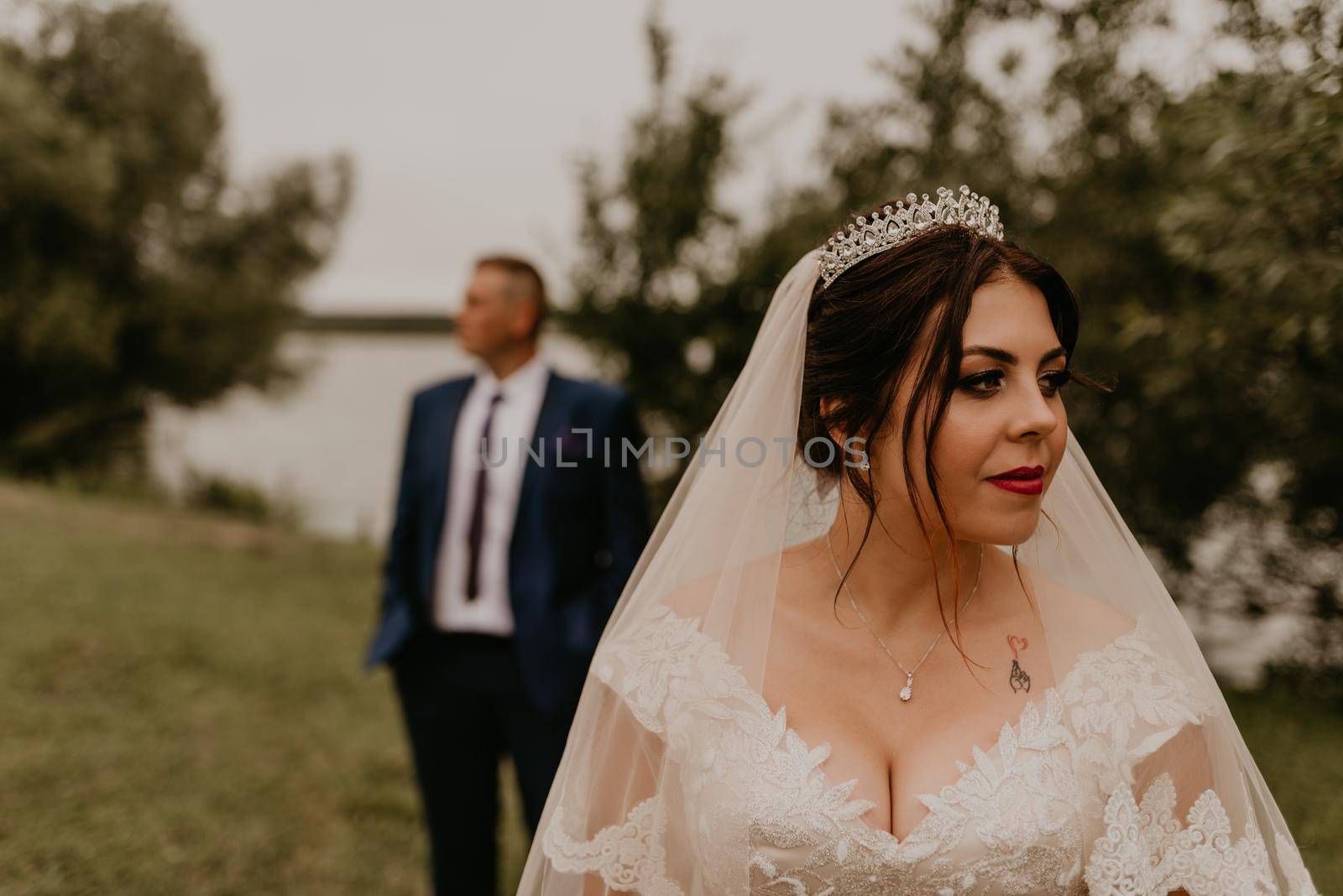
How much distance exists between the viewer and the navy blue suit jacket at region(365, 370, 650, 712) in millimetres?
3139

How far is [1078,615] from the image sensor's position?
70.7 inches

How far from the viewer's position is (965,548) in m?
1.88

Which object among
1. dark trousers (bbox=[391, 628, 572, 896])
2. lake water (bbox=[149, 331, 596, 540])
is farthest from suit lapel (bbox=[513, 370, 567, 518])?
lake water (bbox=[149, 331, 596, 540])

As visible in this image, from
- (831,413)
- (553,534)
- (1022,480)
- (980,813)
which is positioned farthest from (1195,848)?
(553,534)

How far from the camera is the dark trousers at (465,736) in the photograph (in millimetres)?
3145

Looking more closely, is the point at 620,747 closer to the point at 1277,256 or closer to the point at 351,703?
the point at 1277,256

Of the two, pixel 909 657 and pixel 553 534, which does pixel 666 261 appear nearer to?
pixel 553 534

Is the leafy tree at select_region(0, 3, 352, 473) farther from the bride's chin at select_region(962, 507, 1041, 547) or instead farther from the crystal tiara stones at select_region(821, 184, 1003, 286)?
the bride's chin at select_region(962, 507, 1041, 547)

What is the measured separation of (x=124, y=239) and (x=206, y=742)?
11.0m

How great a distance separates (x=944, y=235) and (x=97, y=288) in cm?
1451

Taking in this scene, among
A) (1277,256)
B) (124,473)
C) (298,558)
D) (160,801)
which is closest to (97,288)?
(124,473)

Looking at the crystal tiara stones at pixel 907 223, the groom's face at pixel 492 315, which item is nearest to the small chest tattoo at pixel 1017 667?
the crystal tiara stones at pixel 907 223

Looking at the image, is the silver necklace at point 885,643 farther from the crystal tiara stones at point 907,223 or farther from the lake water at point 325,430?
the lake water at point 325,430

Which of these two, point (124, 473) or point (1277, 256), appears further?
point (124, 473)
